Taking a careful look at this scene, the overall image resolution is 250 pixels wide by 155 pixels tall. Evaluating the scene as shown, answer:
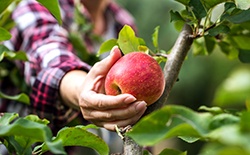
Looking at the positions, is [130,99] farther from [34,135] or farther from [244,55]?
[244,55]

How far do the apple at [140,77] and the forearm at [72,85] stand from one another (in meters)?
0.26

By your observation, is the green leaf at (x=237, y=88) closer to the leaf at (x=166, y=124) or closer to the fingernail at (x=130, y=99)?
the leaf at (x=166, y=124)

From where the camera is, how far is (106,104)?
0.82 meters

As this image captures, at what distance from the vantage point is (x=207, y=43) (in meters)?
1.03

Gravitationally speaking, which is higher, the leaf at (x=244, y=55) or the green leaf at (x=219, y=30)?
the green leaf at (x=219, y=30)

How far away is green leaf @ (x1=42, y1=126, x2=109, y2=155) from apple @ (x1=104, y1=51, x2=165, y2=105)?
4.7 inches

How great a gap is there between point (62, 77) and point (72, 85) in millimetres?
127

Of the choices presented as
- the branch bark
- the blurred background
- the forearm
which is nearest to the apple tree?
the branch bark

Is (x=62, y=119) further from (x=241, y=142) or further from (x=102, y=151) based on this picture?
(x=241, y=142)

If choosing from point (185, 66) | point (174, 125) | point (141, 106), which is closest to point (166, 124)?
point (174, 125)

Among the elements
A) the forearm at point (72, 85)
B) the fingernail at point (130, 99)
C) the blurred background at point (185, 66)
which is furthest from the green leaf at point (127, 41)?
the blurred background at point (185, 66)

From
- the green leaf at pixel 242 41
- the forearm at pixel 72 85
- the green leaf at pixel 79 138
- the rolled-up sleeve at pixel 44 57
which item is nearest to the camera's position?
the green leaf at pixel 79 138

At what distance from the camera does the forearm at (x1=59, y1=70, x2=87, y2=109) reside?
1.11 metres

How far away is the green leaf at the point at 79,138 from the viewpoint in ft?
2.23
